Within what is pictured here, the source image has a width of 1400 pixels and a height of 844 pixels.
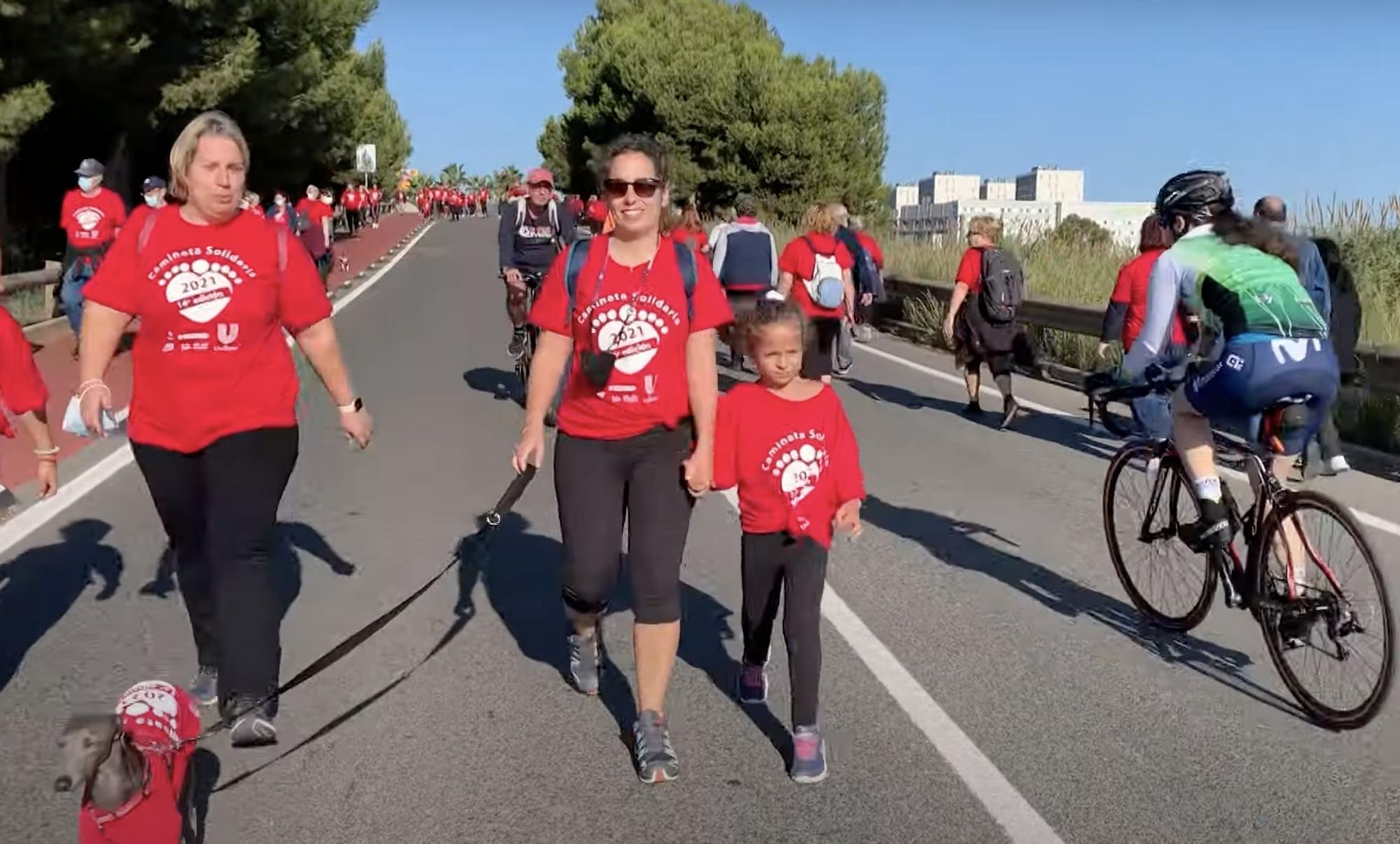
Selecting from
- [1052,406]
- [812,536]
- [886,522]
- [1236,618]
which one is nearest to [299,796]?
[812,536]

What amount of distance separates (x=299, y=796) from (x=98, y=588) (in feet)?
9.26

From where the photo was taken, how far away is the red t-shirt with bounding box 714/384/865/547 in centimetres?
457

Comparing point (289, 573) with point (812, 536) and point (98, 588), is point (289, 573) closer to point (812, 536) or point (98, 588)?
point (98, 588)

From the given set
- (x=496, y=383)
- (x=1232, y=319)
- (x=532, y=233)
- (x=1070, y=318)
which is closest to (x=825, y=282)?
(x=532, y=233)

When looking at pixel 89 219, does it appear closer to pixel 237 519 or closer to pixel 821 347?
pixel 821 347

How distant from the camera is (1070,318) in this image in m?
14.8

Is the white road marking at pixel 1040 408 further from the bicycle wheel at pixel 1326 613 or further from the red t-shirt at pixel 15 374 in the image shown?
the red t-shirt at pixel 15 374

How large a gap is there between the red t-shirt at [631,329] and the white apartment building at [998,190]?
12384 centimetres

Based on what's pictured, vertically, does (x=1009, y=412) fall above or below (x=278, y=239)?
below

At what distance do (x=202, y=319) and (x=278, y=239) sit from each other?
1.27 ft

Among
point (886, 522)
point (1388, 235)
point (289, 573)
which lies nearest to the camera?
point (289, 573)

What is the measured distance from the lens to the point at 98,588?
22.1 feet

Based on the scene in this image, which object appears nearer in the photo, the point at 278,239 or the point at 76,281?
the point at 278,239

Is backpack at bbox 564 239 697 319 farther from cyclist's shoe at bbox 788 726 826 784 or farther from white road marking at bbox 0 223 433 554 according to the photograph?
white road marking at bbox 0 223 433 554
